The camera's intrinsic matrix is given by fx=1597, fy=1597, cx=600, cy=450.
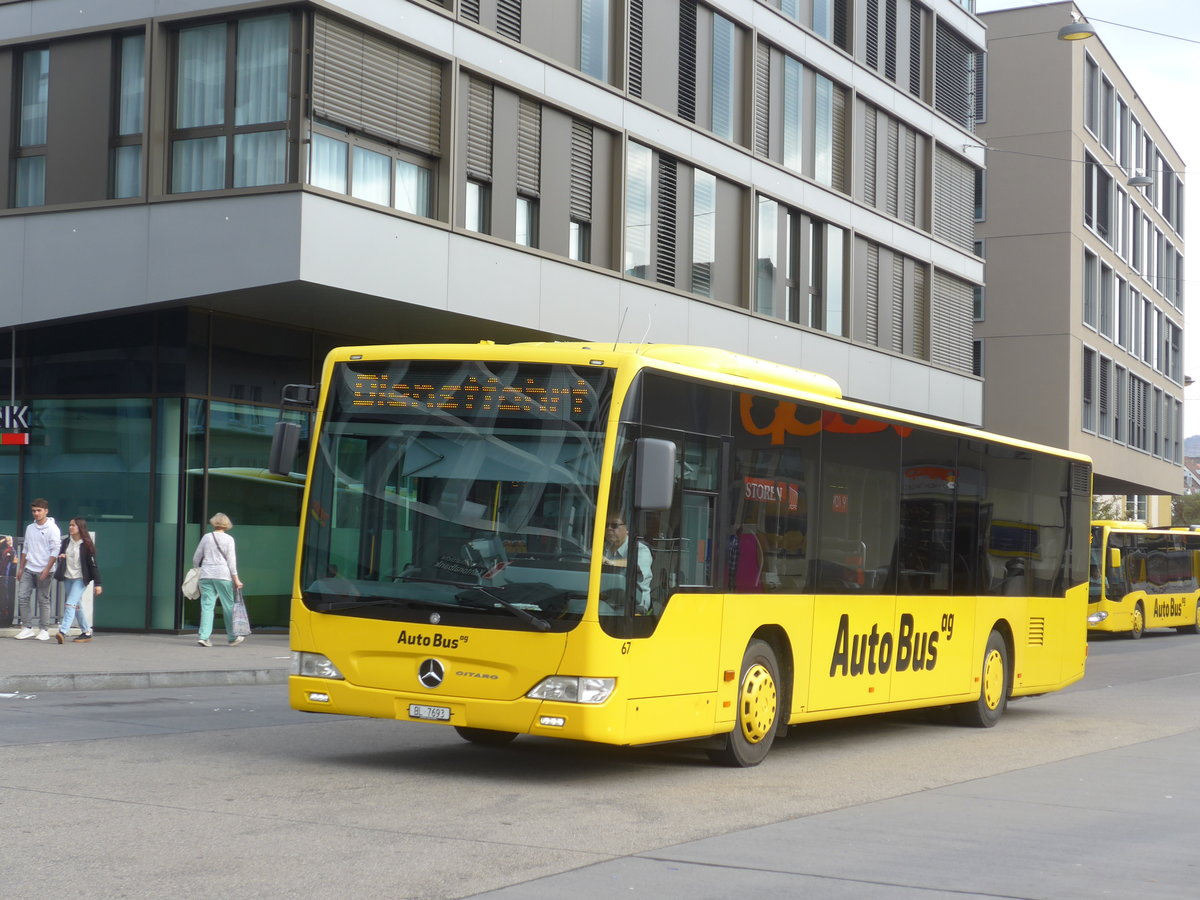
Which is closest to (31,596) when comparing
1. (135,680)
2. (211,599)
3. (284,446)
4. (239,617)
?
(211,599)

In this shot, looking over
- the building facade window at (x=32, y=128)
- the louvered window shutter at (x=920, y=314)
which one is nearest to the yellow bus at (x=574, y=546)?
the building facade window at (x=32, y=128)

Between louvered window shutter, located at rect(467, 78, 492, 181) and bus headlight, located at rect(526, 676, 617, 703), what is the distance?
Result: 49.0 ft

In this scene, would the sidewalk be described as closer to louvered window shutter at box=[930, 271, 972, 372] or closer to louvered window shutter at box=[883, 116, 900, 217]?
louvered window shutter at box=[883, 116, 900, 217]

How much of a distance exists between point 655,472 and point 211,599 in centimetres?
1286

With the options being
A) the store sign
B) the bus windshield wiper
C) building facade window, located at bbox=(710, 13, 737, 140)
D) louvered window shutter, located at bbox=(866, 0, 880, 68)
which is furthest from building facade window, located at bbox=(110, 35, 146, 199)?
louvered window shutter, located at bbox=(866, 0, 880, 68)

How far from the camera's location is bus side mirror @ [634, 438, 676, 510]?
370 inches

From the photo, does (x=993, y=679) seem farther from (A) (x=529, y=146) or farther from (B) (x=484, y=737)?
(A) (x=529, y=146)

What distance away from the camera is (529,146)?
24484 millimetres

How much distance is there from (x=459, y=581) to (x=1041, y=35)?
153 feet

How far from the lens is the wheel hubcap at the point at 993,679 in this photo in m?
14.8

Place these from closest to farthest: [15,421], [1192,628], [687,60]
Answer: [15,421] < [687,60] < [1192,628]

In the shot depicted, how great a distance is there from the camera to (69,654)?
18094 mm

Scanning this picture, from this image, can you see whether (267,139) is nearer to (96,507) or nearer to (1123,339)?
(96,507)

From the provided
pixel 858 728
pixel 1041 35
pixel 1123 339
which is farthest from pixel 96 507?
pixel 1123 339
